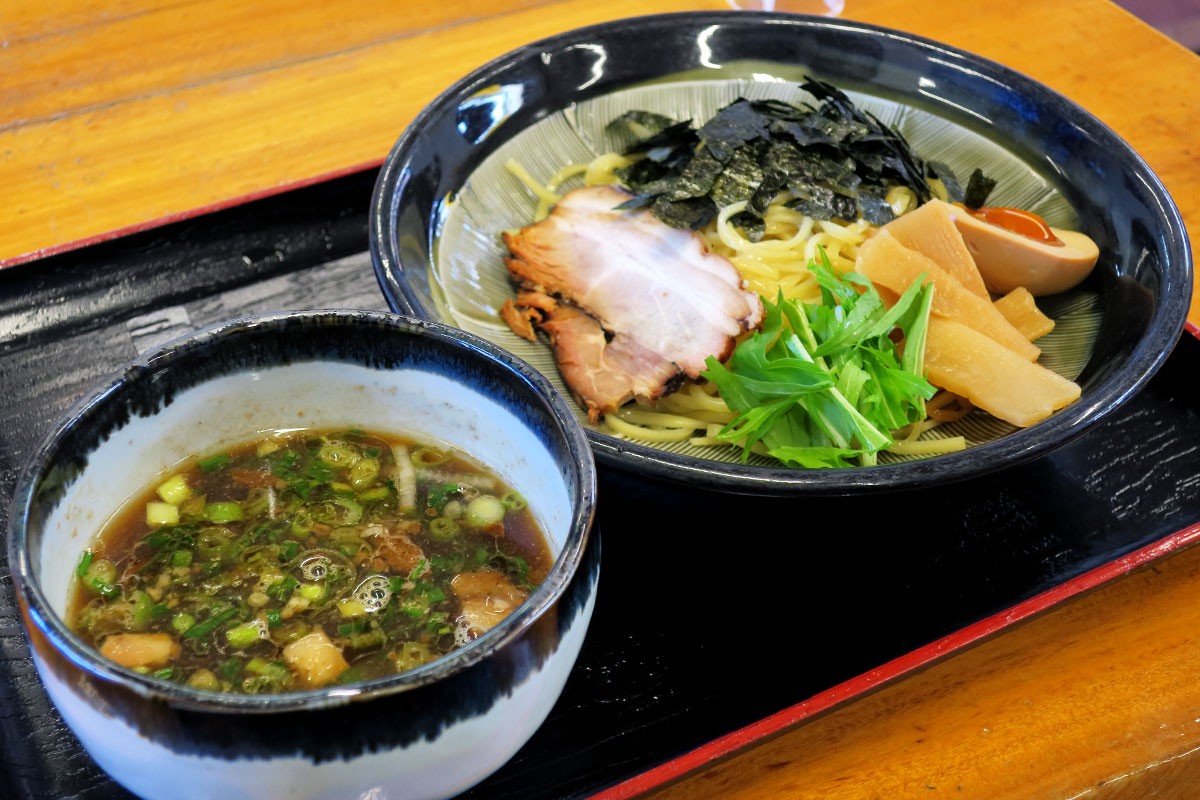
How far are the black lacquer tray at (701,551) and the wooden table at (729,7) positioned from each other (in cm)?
6

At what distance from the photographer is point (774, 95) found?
2.40 m

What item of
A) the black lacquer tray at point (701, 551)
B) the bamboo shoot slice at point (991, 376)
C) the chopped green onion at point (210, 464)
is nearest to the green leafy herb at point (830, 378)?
the bamboo shoot slice at point (991, 376)

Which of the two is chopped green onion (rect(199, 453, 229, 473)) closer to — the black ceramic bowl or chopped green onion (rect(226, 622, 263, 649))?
chopped green onion (rect(226, 622, 263, 649))

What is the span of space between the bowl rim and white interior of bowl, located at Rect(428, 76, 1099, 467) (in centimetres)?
62

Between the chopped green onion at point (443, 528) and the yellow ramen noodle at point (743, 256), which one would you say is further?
the yellow ramen noodle at point (743, 256)

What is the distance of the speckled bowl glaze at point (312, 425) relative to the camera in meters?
0.87

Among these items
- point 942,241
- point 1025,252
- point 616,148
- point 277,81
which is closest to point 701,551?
point 942,241

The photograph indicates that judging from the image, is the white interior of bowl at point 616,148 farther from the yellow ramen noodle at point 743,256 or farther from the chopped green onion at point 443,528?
the chopped green onion at point 443,528

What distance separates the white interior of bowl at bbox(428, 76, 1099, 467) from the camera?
1.91 m

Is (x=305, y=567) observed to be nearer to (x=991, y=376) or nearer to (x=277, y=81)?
(x=991, y=376)

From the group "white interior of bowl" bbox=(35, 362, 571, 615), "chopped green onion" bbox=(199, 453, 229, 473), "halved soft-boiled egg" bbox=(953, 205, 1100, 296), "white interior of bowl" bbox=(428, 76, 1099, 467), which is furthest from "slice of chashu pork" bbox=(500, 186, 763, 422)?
"chopped green onion" bbox=(199, 453, 229, 473)

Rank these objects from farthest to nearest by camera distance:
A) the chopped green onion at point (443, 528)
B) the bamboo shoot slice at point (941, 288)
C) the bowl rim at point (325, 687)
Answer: the bamboo shoot slice at point (941, 288)
the chopped green onion at point (443, 528)
the bowl rim at point (325, 687)

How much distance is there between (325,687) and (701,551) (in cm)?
65


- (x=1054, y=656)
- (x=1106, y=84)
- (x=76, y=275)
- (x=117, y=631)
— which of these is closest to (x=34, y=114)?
(x=76, y=275)
